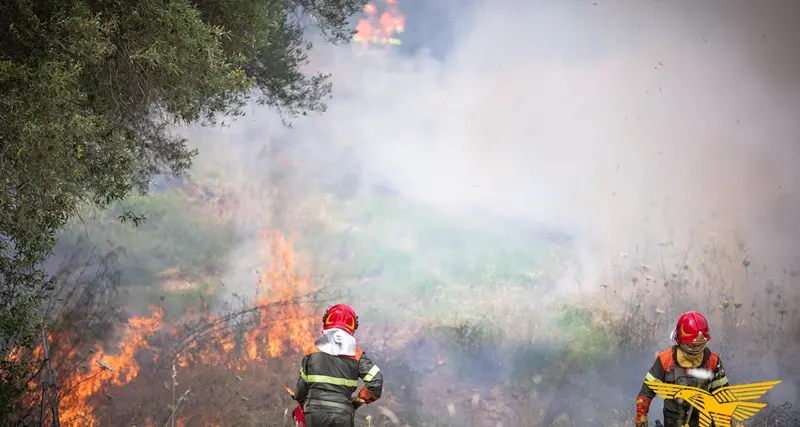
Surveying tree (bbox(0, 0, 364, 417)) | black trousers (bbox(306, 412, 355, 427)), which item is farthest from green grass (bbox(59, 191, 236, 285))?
black trousers (bbox(306, 412, 355, 427))

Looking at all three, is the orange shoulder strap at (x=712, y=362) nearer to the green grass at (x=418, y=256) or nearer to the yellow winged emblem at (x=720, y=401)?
the yellow winged emblem at (x=720, y=401)

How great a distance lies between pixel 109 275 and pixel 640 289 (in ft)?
16.8

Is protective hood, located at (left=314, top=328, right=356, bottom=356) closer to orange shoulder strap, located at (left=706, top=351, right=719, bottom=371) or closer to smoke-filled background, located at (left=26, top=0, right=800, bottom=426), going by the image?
orange shoulder strap, located at (left=706, top=351, right=719, bottom=371)

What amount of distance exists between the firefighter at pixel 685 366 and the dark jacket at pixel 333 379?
1.67 metres

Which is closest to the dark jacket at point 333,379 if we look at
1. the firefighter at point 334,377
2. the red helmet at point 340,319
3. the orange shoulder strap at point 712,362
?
the firefighter at point 334,377

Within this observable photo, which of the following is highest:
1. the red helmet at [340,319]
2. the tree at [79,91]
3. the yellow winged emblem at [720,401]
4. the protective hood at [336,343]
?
the tree at [79,91]

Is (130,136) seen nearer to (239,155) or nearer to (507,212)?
(239,155)

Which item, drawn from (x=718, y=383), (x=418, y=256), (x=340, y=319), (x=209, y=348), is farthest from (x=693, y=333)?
(x=209, y=348)

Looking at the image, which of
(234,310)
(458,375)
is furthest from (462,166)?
(234,310)

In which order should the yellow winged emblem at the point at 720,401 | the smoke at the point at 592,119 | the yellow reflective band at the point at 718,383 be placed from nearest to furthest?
the yellow winged emblem at the point at 720,401, the yellow reflective band at the point at 718,383, the smoke at the point at 592,119

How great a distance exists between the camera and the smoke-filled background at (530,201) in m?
7.73

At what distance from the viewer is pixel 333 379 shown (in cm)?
504

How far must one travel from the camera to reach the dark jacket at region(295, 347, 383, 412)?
5.04m

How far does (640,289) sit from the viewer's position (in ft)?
25.9
